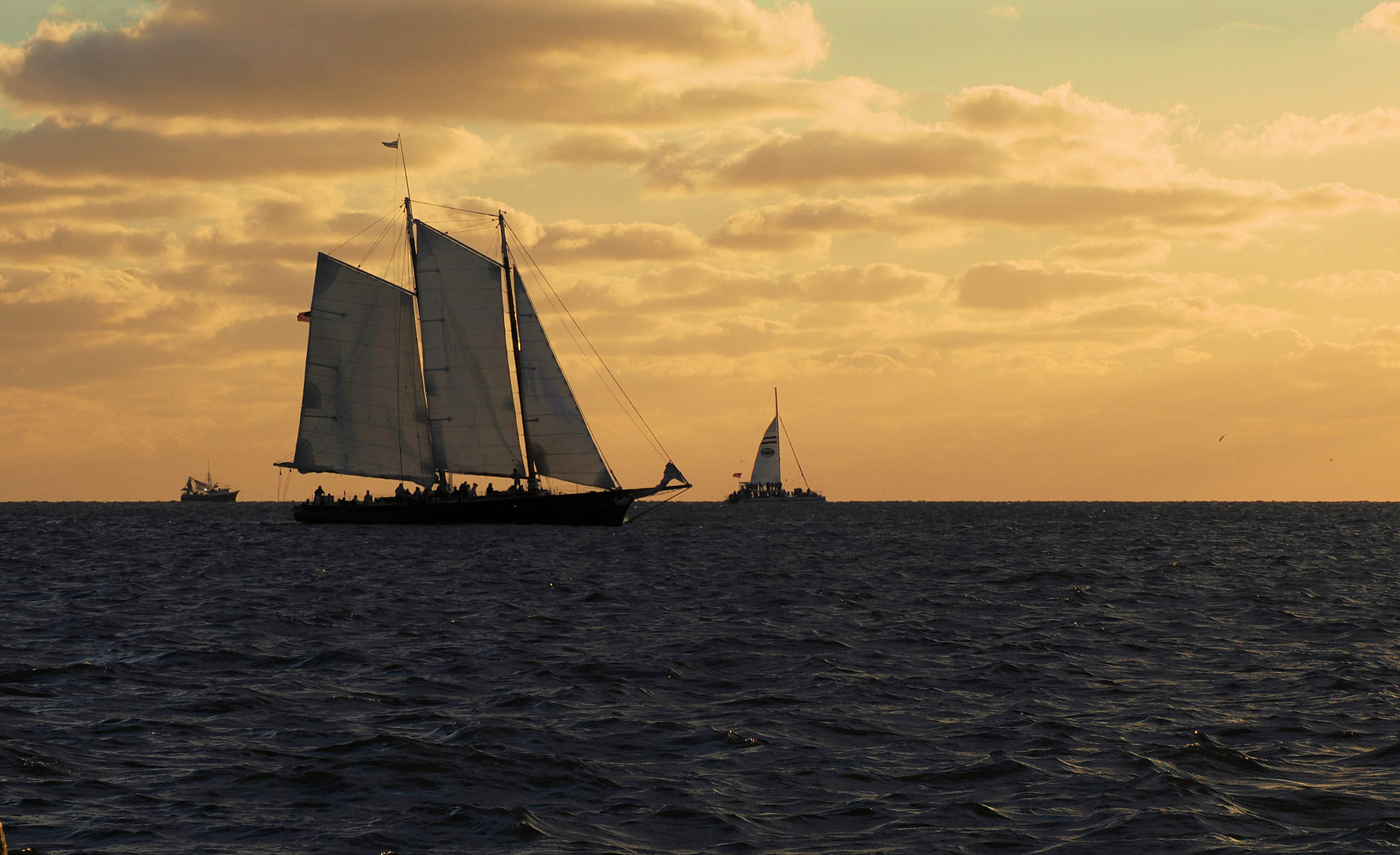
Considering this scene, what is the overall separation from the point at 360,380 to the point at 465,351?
312 inches

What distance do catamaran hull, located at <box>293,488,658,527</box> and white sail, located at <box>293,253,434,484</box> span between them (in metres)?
3.15

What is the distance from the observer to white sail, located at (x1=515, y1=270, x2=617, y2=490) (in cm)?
8938

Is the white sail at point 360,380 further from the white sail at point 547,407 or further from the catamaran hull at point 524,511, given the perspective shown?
the white sail at point 547,407

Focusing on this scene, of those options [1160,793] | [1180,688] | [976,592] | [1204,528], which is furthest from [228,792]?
[1204,528]

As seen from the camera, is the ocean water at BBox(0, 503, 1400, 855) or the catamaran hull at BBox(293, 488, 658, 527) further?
the catamaran hull at BBox(293, 488, 658, 527)

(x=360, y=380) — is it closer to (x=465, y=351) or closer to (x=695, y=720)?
(x=465, y=351)

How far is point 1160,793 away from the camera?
52.4 feet

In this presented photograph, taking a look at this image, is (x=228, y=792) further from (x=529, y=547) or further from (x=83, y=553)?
(x=83, y=553)

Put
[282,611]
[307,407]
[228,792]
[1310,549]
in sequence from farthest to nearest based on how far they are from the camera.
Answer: [307,407] → [1310,549] → [282,611] → [228,792]

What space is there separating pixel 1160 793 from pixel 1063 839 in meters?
2.57

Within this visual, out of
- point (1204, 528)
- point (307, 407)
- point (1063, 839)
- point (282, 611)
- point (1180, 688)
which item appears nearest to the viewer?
point (1063, 839)

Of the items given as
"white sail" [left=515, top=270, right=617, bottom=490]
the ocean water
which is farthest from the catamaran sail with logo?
the ocean water

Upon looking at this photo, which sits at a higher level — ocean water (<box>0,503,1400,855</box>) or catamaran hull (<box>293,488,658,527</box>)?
catamaran hull (<box>293,488,658,527</box>)

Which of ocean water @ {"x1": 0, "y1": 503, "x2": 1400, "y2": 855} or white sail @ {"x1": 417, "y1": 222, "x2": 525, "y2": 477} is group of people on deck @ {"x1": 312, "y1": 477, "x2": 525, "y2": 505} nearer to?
white sail @ {"x1": 417, "y1": 222, "x2": 525, "y2": 477}
